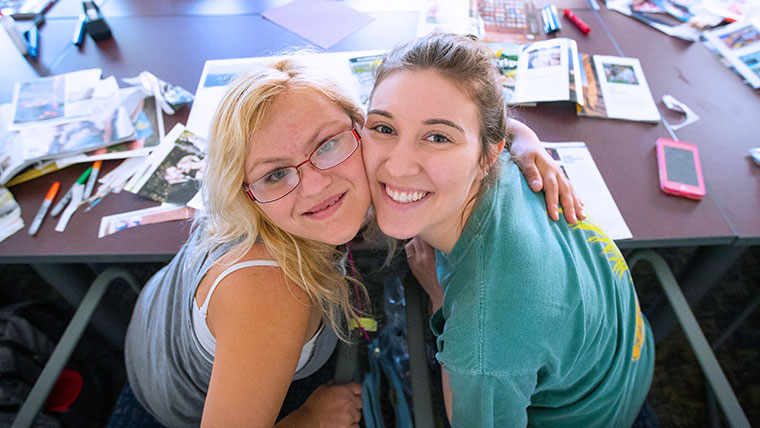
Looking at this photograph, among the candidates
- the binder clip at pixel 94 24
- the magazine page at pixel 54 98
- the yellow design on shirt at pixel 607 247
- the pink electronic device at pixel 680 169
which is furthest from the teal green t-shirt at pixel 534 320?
the binder clip at pixel 94 24

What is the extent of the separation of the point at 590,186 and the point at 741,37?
1124 mm

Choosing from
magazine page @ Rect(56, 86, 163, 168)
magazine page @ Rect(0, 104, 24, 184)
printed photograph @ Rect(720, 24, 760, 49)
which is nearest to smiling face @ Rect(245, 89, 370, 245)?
magazine page @ Rect(56, 86, 163, 168)

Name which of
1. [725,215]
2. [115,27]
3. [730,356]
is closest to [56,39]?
[115,27]

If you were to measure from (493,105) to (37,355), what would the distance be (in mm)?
1656

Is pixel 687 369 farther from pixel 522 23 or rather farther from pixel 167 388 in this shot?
pixel 167 388

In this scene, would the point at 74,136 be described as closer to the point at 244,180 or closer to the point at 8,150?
the point at 8,150

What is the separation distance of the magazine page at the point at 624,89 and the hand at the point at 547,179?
1.57 feet

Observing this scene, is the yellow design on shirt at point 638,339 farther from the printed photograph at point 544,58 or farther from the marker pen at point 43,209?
the marker pen at point 43,209

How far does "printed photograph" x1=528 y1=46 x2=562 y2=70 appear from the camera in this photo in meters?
1.57

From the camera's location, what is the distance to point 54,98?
1531 millimetres

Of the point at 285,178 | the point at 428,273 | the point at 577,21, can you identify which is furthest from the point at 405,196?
the point at 577,21

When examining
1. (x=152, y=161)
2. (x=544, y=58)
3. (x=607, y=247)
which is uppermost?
(x=544, y=58)

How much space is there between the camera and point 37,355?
1.44 metres

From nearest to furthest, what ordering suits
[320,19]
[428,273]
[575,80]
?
[428,273], [575,80], [320,19]
